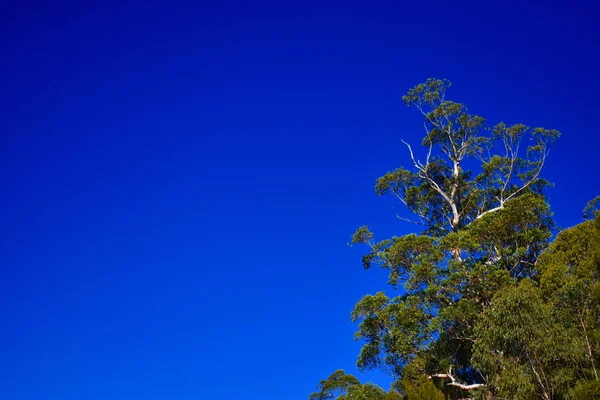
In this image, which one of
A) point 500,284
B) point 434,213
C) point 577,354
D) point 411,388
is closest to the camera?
point 577,354

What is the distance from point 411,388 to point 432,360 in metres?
2.57

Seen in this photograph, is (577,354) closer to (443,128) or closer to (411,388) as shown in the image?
(411,388)

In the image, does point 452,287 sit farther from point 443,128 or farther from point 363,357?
point 443,128

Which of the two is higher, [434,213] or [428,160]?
[428,160]

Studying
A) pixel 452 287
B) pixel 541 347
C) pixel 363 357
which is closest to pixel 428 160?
pixel 452 287

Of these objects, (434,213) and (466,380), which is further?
(434,213)

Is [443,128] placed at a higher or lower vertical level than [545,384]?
higher

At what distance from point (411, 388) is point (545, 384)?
4650 mm

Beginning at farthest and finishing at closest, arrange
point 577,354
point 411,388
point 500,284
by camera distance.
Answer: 1. point 500,284
2. point 411,388
3. point 577,354

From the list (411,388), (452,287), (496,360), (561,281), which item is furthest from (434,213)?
(496,360)

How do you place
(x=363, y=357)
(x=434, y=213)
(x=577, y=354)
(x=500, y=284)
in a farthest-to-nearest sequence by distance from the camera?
(x=434, y=213) < (x=363, y=357) < (x=500, y=284) < (x=577, y=354)

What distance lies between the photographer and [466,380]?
21.0 meters

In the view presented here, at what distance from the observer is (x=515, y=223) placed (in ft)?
74.5

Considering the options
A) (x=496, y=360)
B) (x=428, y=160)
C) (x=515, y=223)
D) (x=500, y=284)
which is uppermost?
(x=428, y=160)
